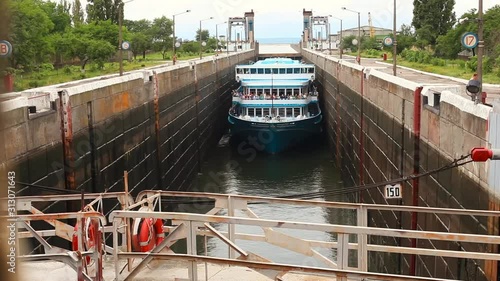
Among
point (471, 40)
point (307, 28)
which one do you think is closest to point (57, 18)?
point (471, 40)

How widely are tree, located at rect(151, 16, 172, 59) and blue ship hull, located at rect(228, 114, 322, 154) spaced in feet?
140

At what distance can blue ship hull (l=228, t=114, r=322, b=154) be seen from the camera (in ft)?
139

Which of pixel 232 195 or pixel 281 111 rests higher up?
pixel 232 195

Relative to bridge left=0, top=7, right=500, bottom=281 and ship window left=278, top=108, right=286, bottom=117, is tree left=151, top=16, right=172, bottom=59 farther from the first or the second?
bridge left=0, top=7, right=500, bottom=281

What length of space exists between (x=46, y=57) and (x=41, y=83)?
1427 cm

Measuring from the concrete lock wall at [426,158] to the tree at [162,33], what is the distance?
181 ft

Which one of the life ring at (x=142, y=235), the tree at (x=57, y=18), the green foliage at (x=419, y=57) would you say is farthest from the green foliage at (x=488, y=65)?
the tree at (x=57, y=18)

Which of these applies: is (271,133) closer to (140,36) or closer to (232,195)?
(232,195)

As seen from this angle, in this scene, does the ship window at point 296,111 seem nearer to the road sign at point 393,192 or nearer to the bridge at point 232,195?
the bridge at point 232,195

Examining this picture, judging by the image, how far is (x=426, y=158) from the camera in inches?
591

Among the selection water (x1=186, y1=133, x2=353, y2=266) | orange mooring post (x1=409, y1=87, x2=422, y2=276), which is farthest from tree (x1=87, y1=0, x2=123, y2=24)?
orange mooring post (x1=409, y1=87, x2=422, y2=276)

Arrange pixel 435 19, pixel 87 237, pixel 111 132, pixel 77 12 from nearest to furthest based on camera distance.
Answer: pixel 87 237, pixel 111 132, pixel 435 19, pixel 77 12

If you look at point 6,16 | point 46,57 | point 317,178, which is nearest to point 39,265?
point 6,16

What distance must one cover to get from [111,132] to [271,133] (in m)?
22.2
